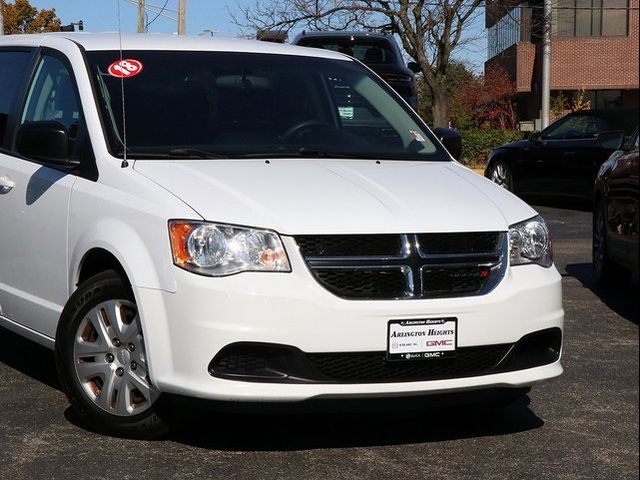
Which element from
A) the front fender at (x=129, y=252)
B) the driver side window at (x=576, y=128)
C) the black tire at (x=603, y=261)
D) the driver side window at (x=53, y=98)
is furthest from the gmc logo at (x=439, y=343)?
the driver side window at (x=576, y=128)

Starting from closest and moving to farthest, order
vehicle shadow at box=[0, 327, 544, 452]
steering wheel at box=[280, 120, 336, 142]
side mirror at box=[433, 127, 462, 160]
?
vehicle shadow at box=[0, 327, 544, 452]
steering wheel at box=[280, 120, 336, 142]
side mirror at box=[433, 127, 462, 160]

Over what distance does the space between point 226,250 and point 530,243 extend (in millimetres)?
1296

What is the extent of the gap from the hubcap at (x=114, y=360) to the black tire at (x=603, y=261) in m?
5.21

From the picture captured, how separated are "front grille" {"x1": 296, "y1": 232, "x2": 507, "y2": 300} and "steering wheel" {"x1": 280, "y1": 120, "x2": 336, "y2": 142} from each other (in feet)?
4.12

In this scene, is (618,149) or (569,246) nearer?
(618,149)

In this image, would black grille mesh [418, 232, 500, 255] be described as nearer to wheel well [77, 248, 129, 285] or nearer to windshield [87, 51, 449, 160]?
windshield [87, 51, 449, 160]

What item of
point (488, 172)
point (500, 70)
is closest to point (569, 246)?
point (488, 172)

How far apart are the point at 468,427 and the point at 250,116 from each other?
1.76 metres

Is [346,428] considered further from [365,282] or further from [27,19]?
[27,19]

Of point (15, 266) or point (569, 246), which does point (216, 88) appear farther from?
point (569, 246)

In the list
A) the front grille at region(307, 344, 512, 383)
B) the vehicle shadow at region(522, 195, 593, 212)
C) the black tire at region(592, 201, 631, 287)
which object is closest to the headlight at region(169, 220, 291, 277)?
the front grille at region(307, 344, 512, 383)

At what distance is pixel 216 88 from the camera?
624cm

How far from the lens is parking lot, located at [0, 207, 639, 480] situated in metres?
4.99

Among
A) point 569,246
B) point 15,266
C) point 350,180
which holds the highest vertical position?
point 350,180
